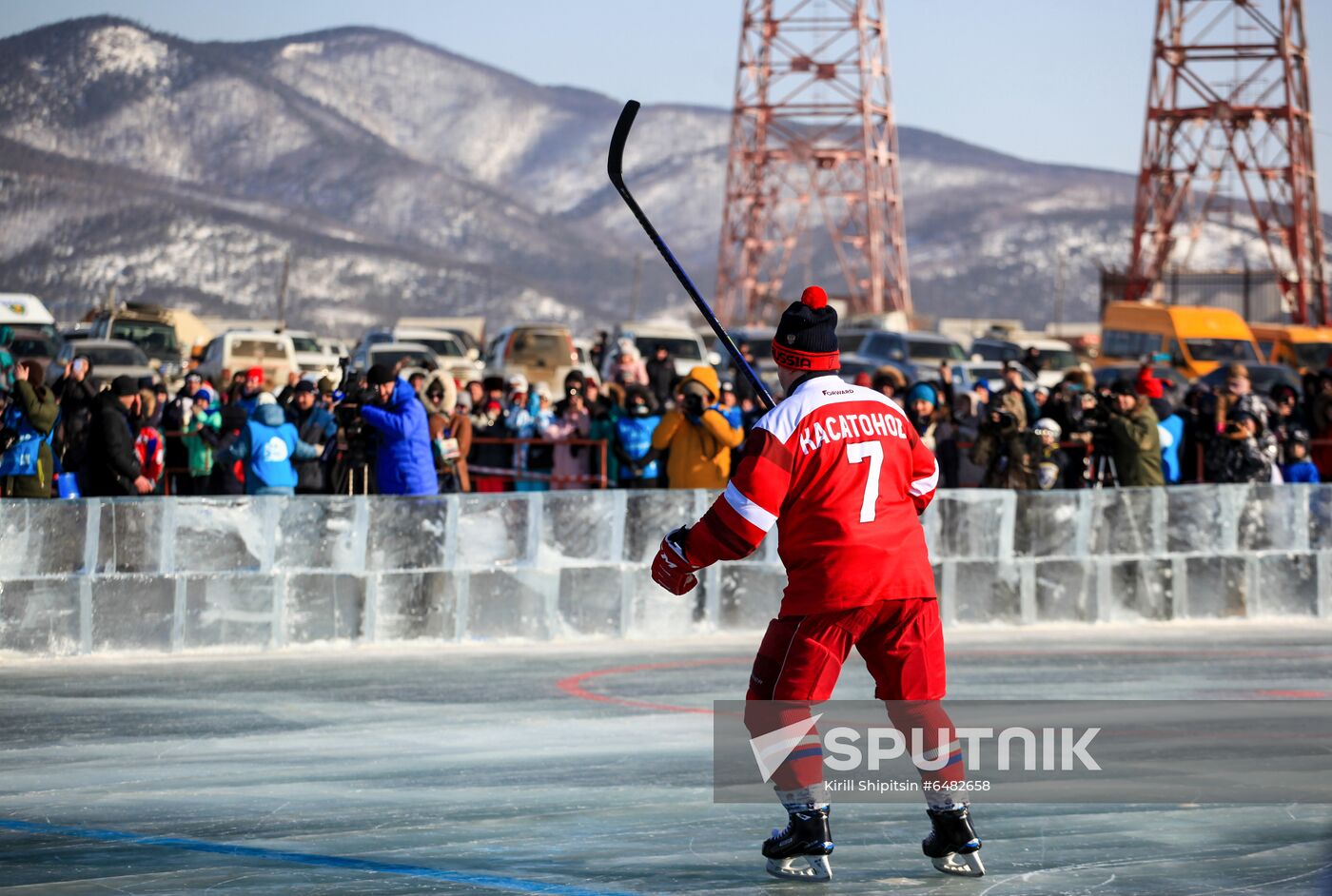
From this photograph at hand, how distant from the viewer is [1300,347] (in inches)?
1388

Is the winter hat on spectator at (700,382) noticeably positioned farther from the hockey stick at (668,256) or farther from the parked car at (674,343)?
the parked car at (674,343)

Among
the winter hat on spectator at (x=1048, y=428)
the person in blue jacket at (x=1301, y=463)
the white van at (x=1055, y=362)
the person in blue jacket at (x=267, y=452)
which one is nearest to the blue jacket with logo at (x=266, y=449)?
the person in blue jacket at (x=267, y=452)

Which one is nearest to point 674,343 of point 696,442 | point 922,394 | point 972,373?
point 972,373

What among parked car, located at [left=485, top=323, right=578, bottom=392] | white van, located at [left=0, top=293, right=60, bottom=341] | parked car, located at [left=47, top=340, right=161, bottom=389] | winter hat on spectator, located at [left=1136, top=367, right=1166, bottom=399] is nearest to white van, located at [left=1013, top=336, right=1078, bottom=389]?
parked car, located at [left=485, top=323, right=578, bottom=392]

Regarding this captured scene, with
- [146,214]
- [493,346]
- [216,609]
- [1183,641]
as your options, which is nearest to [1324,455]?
[1183,641]

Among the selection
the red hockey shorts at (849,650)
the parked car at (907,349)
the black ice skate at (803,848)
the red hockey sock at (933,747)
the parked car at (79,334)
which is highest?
the parked car at (79,334)

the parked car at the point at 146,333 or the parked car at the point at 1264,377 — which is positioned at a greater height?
the parked car at the point at 146,333

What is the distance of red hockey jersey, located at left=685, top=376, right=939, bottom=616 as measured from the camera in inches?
232

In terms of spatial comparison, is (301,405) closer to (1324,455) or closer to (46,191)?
(1324,455)

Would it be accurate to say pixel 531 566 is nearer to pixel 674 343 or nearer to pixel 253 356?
pixel 674 343

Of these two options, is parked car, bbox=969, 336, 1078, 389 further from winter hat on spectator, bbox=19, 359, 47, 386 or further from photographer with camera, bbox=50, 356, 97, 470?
winter hat on spectator, bbox=19, 359, 47, 386

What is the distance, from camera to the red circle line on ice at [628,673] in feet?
33.5

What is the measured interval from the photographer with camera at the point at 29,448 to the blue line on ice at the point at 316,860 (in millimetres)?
5812

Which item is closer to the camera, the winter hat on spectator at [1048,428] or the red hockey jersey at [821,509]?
the red hockey jersey at [821,509]
